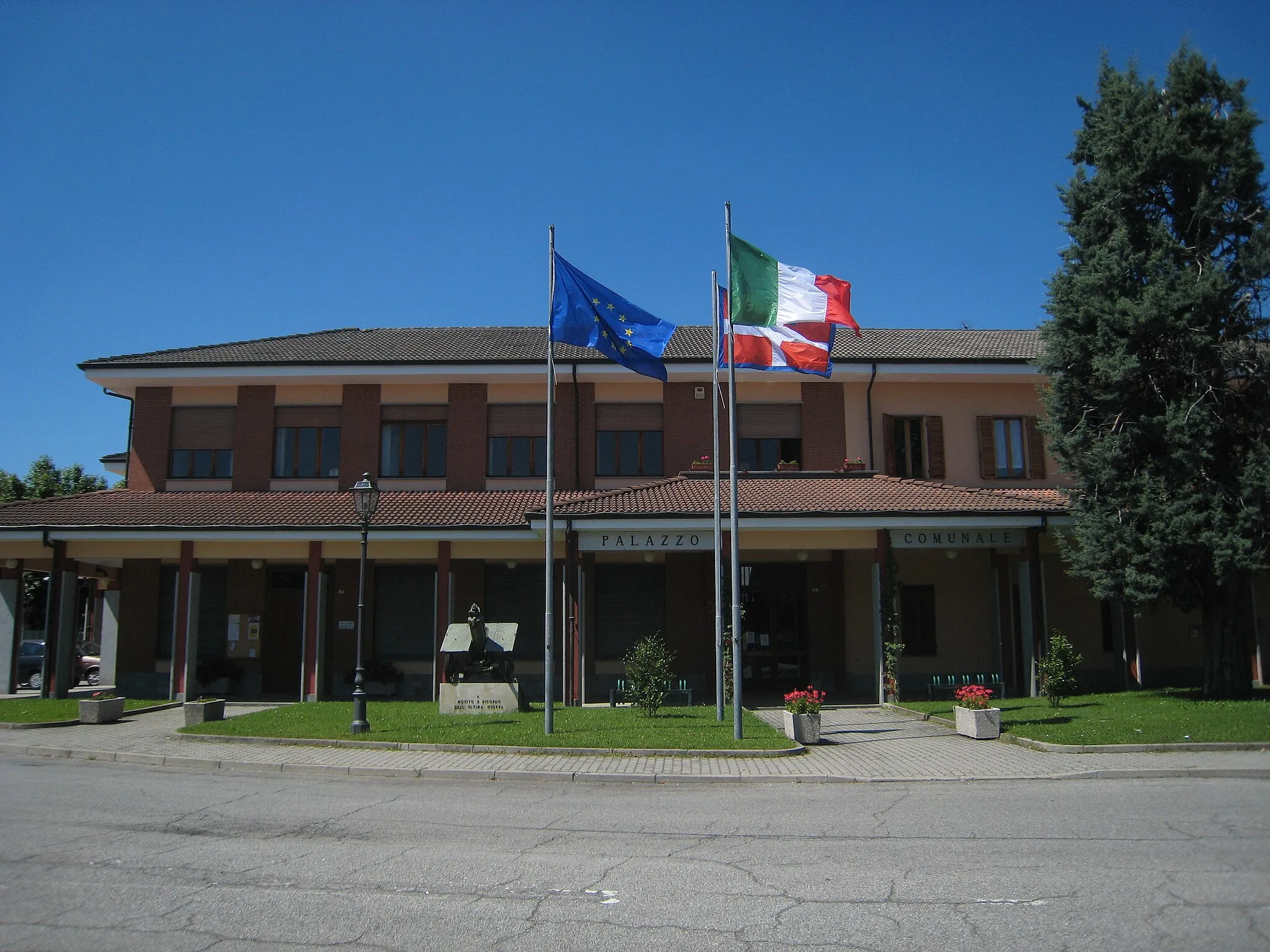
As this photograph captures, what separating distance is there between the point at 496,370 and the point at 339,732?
11.1 m

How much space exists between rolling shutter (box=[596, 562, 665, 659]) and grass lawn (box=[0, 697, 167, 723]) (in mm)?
9914

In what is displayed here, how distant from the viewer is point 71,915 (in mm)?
6324

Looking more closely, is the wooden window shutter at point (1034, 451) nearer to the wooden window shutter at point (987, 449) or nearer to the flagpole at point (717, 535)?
the wooden window shutter at point (987, 449)

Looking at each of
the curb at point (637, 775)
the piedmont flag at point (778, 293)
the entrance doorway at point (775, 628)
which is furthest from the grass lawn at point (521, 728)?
the piedmont flag at point (778, 293)

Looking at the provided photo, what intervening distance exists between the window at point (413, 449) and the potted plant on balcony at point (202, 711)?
28.4 ft

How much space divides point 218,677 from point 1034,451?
2156cm

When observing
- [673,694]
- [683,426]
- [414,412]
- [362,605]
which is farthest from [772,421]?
[362,605]

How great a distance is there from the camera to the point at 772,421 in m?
24.9

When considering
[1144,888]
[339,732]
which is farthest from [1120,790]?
[339,732]

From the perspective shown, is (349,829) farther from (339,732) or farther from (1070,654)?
(1070,654)

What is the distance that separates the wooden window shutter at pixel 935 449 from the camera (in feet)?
81.8

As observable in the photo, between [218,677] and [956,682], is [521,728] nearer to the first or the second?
[218,677]

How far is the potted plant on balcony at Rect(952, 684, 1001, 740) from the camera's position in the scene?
590 inches

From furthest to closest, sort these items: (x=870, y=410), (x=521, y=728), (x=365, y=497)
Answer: (x=870, y=410) < (x=365, y=497) < (x=521, y=728)
